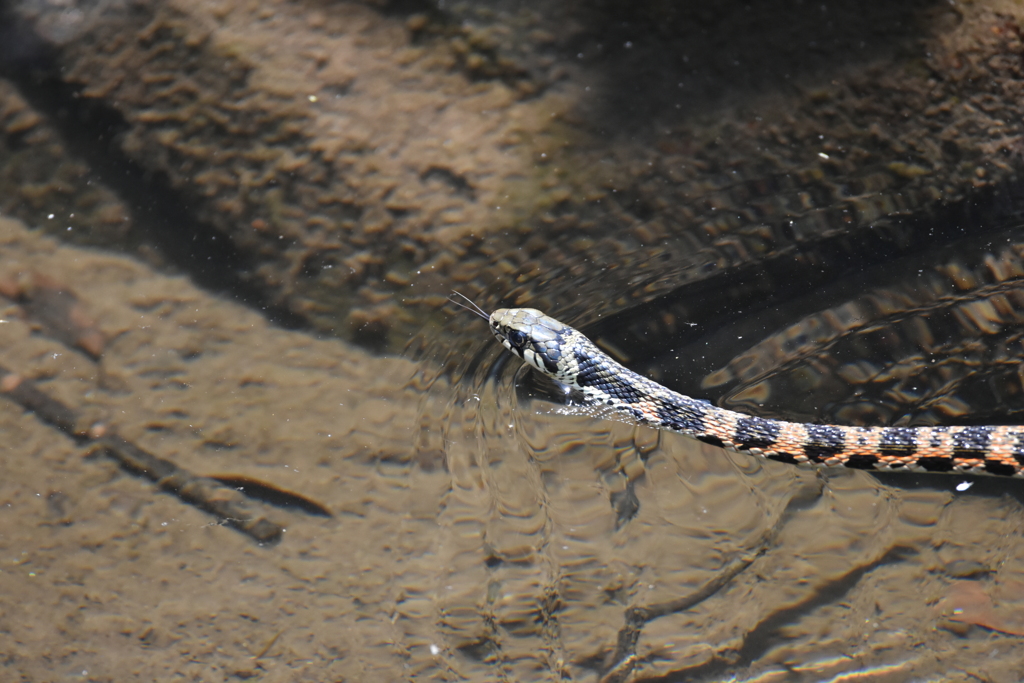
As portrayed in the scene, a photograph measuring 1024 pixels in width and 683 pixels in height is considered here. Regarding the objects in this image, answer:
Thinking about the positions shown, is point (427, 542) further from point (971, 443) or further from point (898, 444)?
point (971, 443)

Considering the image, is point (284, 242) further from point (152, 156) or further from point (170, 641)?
point (170, 641)

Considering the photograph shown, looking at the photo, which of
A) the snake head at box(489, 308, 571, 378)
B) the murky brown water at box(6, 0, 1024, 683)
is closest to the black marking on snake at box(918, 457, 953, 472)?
the murky brown water at box(6, 0, 1024, 683)

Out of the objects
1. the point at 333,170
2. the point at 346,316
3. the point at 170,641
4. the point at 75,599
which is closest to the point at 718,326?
the point at 346,316

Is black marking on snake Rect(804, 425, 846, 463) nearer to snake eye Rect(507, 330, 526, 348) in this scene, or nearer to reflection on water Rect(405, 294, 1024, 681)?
reflection on water Rect(405, 294, 1024, 681)

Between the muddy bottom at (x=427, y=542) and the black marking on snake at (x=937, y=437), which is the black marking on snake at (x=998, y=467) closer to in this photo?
the muddy bottom at (x=427, y=542)

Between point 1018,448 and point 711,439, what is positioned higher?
point 1018,448

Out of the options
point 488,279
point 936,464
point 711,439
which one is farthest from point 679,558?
point 488,279
